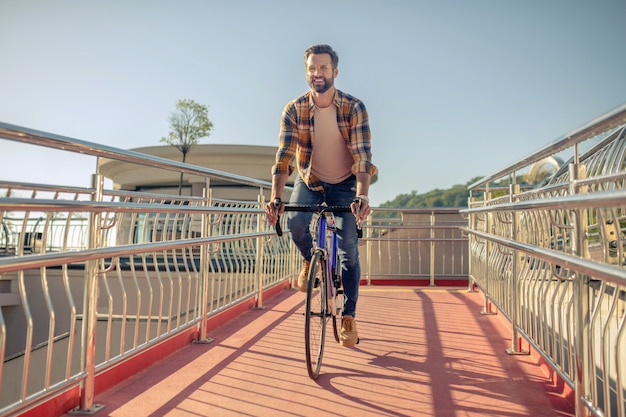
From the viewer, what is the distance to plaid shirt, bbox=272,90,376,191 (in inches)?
132

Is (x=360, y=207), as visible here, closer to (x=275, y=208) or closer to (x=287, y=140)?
(x=275, y=208)

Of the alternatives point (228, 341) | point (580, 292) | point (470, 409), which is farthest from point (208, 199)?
point (580, 292)

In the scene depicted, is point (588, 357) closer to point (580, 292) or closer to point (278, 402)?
point (580, 292)

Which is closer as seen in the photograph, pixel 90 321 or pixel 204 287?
pixel 90 321

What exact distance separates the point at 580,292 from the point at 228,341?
2.82m

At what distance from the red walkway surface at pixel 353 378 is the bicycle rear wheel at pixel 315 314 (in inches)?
6.5

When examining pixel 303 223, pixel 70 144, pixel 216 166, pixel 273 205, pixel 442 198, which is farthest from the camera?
pixel 442 198

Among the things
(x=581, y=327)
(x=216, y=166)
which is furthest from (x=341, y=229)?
(x=216, y=166)

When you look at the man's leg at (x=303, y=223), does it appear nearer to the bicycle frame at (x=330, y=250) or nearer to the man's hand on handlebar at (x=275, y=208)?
the bicycle frame at (x=330, y=250)

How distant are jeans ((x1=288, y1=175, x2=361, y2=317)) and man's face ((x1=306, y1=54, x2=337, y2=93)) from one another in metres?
0.71

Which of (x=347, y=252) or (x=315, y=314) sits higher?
(x=347, y=252)

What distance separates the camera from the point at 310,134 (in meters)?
3.50

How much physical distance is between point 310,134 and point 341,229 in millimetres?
728

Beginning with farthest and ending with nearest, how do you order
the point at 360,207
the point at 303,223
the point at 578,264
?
1. the point at 303,223
2. the point at 360,207
3. the point at 578,264
